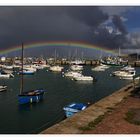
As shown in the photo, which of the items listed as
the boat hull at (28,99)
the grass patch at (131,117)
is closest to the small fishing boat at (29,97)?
the boat hull at (28,99)

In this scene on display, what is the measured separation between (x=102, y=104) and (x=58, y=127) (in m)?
9.33

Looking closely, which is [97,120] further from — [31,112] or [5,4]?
[31,112]

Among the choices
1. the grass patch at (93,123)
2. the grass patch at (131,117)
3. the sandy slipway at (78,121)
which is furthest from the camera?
the grass patch at (131,117)

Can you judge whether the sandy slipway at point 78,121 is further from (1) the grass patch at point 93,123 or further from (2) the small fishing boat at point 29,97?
(2) the small fishing boat at point 29,97

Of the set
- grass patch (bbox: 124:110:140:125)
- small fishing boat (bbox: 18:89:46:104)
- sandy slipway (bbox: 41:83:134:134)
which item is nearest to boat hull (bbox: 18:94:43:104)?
small fishing boat (bbox: 18:89:46:104)

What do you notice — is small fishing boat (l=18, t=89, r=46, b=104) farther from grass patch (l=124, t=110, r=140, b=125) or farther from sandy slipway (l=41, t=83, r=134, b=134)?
grass patch (l=124, t=110, r=140, b=125)

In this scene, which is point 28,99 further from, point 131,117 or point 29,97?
point 131,117

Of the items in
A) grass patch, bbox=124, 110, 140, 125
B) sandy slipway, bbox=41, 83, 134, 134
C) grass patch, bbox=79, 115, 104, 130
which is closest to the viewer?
sandy slipway, bbox=41, 83, 134, 134

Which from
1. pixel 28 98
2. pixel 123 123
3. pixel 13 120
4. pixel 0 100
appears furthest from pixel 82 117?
pixel 0 100

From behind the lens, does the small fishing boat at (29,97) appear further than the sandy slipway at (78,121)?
Yes

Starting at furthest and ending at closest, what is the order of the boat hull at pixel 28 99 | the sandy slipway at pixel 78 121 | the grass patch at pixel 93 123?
1. the boat hull at pixel 28 99
2. the grass patch at pixel 93 123
3. the sandy slipway at pixel 78 121

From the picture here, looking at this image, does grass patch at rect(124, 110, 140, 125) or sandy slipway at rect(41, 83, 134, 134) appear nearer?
sandy slipway at rect(41, 83, 134, 134)

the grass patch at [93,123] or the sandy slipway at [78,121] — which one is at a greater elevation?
the grass patch at [93,123]

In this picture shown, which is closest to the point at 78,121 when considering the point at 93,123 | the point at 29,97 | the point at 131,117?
the point at 93,123
